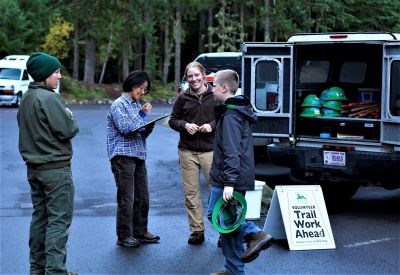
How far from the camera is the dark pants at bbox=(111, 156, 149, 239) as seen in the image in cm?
805

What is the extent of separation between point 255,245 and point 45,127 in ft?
6.57

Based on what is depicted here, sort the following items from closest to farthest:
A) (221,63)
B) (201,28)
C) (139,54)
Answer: (221,63) → (139,54) → (201,28)

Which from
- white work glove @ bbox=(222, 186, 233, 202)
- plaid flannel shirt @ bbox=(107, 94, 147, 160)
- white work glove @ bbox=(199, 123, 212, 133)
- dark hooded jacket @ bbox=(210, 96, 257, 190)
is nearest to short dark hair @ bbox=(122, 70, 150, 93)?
plaid flannel shirt @ bbox=(107, 94, 147, 160)

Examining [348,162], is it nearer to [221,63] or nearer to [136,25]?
[221,63]

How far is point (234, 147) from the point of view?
6422 millimetres

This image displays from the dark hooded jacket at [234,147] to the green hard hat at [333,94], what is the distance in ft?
14.3

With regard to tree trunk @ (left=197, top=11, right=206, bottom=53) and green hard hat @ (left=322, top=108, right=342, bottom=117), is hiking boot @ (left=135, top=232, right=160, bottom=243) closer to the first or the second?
green hard hat @ (left=322, top=108, right=342, bottom=117)

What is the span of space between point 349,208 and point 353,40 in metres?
2.29

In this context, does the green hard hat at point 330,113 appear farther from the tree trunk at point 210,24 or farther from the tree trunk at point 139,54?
the tree trunk at point 139,54

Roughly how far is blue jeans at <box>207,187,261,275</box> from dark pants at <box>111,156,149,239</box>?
1530 millimetres

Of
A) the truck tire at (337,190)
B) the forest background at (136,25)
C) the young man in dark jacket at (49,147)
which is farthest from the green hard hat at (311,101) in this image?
the forest background at (136,25)

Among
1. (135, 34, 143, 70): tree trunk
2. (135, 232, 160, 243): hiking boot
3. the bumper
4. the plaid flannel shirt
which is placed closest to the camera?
the plaid flannel shirt

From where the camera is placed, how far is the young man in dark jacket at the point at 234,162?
6.44m

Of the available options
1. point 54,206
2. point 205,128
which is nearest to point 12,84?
point 205,128
